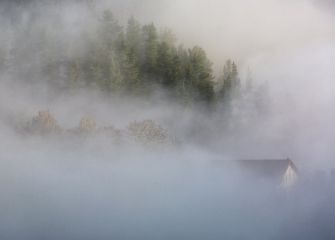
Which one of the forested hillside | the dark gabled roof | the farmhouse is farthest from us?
the forested hillside

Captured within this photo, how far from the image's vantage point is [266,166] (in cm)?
2491

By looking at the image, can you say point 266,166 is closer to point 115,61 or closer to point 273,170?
point 273,170

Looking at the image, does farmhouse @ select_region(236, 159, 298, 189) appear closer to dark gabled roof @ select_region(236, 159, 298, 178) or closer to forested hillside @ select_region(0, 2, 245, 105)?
dark gabled roof @ select_region(236, 159, 298, 178)

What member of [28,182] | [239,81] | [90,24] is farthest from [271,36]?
[28,182]

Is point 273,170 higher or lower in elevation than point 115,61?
lower

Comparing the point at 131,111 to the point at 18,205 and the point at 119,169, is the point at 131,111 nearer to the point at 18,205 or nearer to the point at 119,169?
the point at 119,169

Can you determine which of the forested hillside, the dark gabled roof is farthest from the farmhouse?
the forested hillside

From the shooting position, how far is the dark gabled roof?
945 inches

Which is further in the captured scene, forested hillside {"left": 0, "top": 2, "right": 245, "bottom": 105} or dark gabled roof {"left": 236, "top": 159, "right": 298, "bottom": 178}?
forested hillside {"left": 0, "top": 2, "right": 245, "bottom": 105}

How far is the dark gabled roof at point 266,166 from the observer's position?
24.0 metres

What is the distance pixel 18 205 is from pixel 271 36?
12211mm

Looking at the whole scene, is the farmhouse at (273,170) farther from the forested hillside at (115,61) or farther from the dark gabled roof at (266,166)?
the forested hillside at (115,61)

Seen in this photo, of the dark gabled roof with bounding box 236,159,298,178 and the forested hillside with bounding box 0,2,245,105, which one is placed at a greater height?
the forested hillside with bounding box 0,2,245,105

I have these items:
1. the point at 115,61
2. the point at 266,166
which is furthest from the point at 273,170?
the point at 115,61
